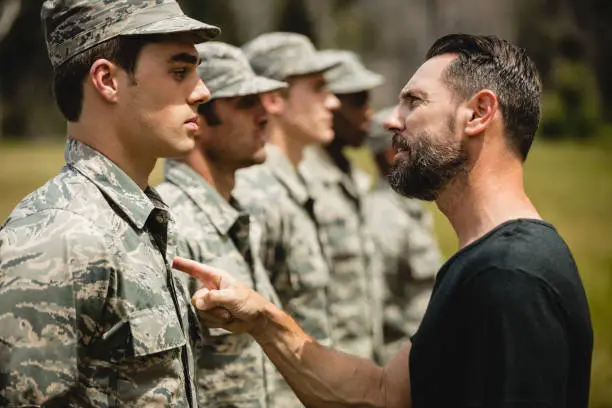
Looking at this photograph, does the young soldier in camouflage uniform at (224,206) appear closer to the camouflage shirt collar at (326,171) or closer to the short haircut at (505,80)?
the short haircut at (505,80)

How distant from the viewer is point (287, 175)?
489cm

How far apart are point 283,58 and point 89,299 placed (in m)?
3.54

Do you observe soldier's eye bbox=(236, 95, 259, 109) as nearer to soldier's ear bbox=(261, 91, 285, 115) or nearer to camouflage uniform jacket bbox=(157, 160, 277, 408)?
camouflage uniform jacket bbox=(157, 160, 277, 408)

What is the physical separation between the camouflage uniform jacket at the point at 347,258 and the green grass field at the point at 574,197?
2059 mm

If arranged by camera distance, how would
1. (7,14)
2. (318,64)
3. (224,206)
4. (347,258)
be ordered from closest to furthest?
(224,206) < (318,64) < (347,258) < (7,14)

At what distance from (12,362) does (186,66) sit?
32.8 inches

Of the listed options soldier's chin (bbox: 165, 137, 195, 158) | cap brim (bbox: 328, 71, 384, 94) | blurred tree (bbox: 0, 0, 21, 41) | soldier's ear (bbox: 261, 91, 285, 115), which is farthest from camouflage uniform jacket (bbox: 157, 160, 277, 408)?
blurred tree (bbox: 0, 0, 21, 41)

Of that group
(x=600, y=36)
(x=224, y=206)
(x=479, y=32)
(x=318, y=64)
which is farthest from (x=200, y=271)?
(x=600, y=36)

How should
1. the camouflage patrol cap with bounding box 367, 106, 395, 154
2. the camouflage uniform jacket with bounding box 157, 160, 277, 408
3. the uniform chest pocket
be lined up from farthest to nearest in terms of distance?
A: the camouflage patrol cap with bounding box 367, 106, 395, 154 < the camouflage uniform jacket with bounding box 157, 160, 277, 408 < the uniform chest pocket

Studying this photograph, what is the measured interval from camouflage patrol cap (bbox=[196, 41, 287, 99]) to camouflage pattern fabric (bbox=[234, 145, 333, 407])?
0.68m

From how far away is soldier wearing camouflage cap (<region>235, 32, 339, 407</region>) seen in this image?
4.32m

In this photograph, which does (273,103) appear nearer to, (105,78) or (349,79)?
(349,79)

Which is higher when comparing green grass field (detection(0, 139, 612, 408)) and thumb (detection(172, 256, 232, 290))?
thumb (detection(172, 256, 232, 290))

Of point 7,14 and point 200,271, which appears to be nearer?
point 200,271
